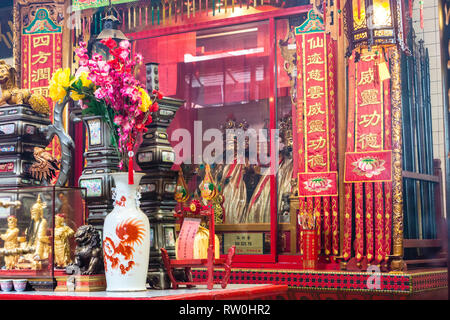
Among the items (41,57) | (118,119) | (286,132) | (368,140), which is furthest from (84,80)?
(41,57)

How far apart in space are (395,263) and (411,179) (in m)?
0.86

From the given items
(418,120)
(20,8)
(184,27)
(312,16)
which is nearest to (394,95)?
(418,120)

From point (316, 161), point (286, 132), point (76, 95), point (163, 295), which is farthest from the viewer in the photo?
point (286, 132)

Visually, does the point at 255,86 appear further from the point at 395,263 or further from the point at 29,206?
the point at 29,206

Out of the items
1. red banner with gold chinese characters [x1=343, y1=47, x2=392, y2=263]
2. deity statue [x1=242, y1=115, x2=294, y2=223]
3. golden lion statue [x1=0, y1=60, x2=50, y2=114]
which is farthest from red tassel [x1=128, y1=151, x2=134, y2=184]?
deity statue [x1=242, y1=115, x2=294, y2=223]

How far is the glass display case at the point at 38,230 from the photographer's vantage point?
2.82 metres

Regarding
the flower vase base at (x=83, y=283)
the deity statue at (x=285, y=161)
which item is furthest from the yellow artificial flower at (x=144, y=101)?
the deity statue at (x=285, y=161)

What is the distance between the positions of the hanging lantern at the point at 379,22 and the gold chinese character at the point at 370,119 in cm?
58

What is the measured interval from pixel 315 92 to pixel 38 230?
3.69 m

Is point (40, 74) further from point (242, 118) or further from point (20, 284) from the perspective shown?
point (20, 284)

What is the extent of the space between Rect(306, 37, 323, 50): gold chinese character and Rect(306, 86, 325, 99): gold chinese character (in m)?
0.39

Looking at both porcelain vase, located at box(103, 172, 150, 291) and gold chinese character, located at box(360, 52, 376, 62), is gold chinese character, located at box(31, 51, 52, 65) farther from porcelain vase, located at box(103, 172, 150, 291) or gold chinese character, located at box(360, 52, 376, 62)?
porcelain vase, located at box(103, 172, 150, 291)

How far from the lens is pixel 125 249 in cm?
262

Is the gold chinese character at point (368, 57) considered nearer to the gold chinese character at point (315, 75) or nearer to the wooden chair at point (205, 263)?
the gold chinese character at point (315, 75)
